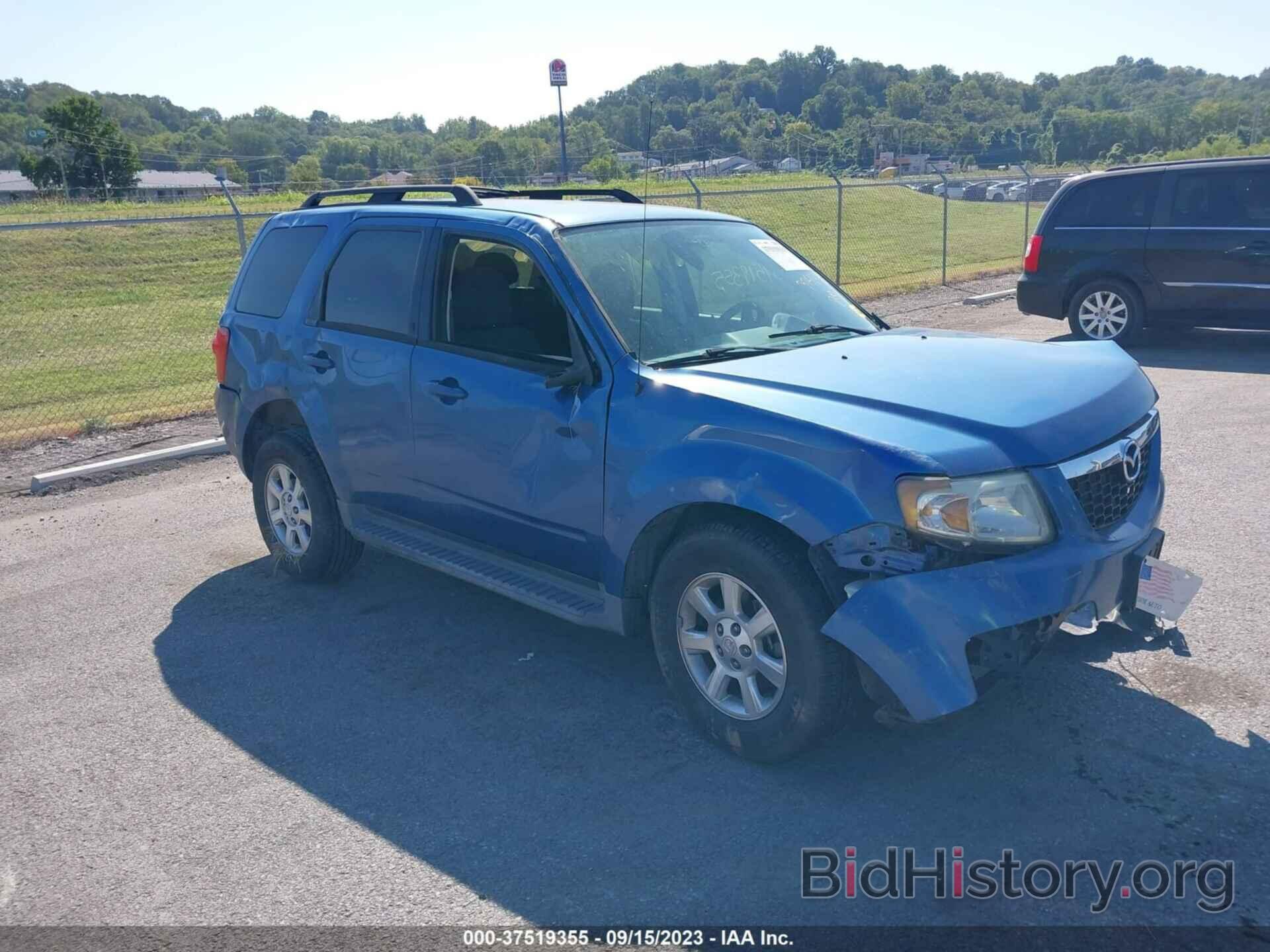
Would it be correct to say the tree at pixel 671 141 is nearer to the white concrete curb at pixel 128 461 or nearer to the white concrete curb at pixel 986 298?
the white concrete curb at pixel 128 461

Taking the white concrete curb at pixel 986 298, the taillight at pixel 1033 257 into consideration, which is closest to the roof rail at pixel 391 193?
the taillight at pixel 1033 257

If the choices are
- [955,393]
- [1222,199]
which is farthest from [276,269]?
[1222,199]

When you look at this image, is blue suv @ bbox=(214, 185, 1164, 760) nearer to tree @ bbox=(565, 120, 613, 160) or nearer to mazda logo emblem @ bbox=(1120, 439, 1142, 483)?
mazda logo emblem @ bbox=(1120, 439, 1142, 483)

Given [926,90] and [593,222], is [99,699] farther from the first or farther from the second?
[926,90]

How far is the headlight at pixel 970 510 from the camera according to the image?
135 inches

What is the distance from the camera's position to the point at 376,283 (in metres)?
5.34

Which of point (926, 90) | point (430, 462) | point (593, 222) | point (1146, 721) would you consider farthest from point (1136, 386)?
point (926, 90)

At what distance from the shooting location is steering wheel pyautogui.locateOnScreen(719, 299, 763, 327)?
4.75 m

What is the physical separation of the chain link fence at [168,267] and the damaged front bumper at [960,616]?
835 cm

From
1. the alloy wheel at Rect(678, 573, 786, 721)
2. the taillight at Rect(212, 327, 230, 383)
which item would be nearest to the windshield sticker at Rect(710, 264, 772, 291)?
the alloy wheel at Rect(678, 573, 786, 721)

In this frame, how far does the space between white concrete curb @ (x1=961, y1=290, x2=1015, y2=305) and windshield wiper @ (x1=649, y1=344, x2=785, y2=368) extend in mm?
12431

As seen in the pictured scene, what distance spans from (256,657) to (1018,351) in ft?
11.7

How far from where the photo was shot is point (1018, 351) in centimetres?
453

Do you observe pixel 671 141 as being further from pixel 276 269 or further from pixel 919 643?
pixel 919 643
